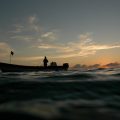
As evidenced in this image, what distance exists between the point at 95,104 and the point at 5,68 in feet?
127

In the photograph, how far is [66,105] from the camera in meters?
5.46

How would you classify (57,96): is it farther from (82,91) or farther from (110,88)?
(110,88)

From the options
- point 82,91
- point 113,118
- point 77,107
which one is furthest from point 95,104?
point 82,91

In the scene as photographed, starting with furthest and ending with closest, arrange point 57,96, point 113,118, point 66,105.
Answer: point 57,96 → point 66,105 → point 113,118

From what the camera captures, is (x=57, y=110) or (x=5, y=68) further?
(x=5, y=68)

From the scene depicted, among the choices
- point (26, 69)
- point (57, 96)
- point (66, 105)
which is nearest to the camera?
point (66, 105)

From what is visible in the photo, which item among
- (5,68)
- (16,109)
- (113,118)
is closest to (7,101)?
(16,109)

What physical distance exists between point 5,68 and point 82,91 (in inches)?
1451

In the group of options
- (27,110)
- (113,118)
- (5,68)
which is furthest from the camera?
(5,68)

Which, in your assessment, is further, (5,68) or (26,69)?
(26,69)

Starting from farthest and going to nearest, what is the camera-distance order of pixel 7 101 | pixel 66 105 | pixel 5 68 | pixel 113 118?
pixel 5 68
pixel 7 101
pixel 66 105
pixel 113 118

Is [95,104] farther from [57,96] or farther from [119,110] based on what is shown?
[57,96]

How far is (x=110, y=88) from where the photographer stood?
8.07 m

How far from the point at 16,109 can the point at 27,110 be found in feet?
1.16
